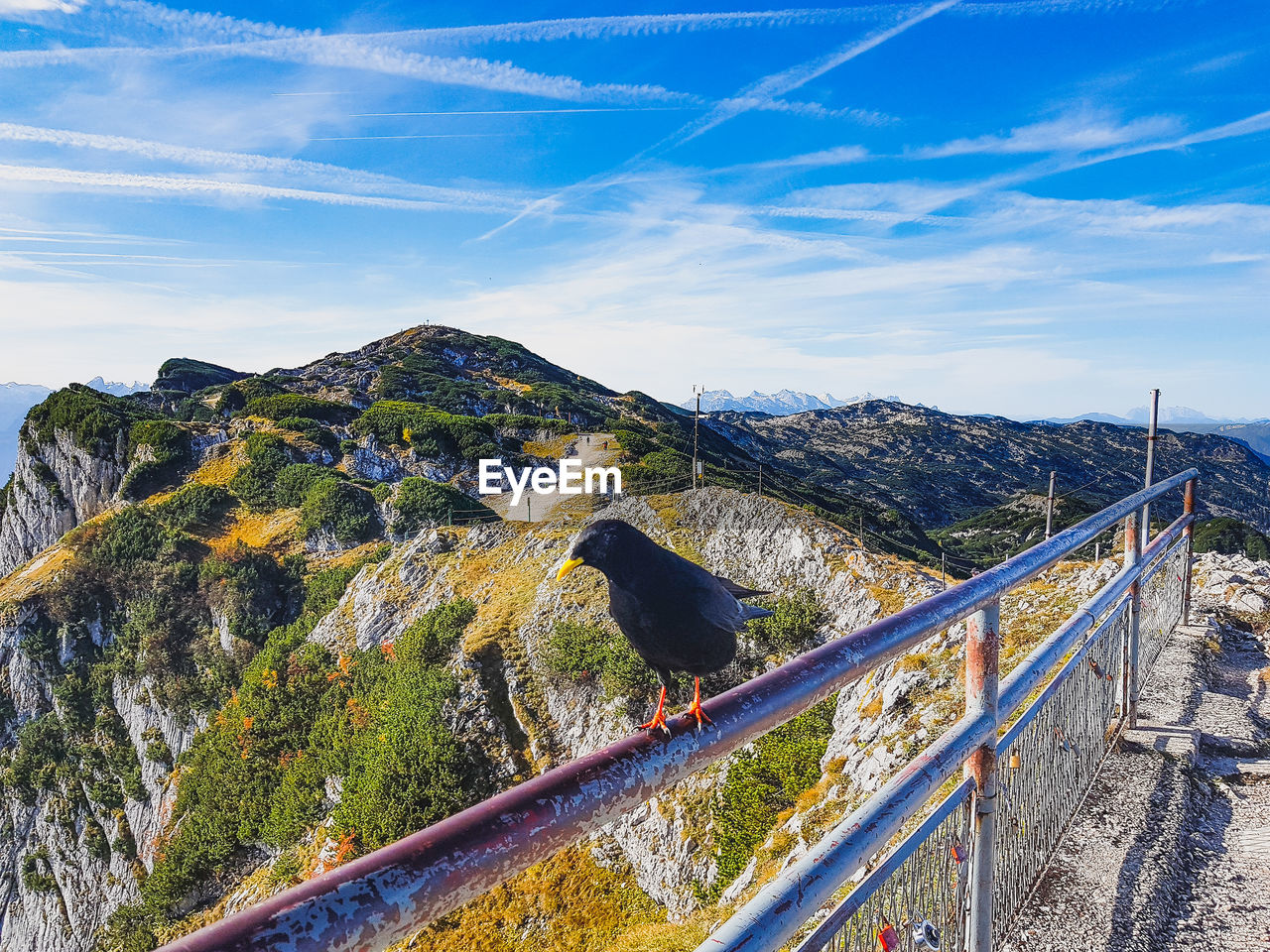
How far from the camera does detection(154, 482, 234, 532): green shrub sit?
90.8ft

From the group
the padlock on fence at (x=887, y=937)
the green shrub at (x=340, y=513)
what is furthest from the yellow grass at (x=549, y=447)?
the padlock on fence at (x=887, y=937)

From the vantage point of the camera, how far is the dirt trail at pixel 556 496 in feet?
82.7

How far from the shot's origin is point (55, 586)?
24.7 meters

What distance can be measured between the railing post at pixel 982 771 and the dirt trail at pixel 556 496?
65.8 feet

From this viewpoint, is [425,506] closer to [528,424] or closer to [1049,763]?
[528,424]

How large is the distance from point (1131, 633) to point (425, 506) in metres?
25.0

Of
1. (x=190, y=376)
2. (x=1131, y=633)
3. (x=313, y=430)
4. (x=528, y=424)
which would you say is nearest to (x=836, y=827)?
(x=1131, y=633)

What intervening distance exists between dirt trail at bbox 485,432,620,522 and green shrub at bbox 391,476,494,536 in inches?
55.9

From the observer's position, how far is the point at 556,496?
28.1 metres

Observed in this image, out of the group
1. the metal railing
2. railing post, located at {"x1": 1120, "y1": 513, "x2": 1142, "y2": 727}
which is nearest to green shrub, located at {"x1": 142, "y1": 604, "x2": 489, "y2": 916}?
railing post, located at {"x1": 1120, "y1": 513, "x2": 1142, "y2": 727}

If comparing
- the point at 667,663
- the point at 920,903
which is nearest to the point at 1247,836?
the point at 920,903

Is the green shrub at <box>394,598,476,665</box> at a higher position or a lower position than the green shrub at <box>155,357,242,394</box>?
lower

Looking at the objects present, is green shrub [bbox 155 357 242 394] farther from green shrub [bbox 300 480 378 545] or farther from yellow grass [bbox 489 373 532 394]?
green shrub [bbox 300 480 378 545]

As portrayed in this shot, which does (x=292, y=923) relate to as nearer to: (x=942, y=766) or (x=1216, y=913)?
(x=942, y=766)
